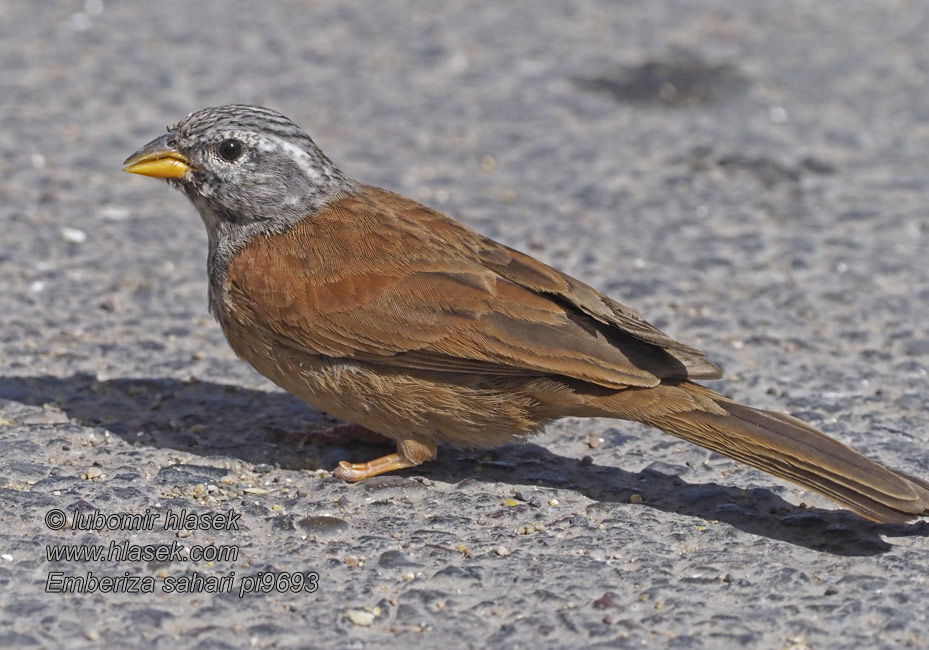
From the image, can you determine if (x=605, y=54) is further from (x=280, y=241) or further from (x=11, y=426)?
(x=11, y=426)

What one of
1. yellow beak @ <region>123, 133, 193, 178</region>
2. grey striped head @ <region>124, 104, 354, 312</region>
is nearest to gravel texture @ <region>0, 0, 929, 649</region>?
grey striped head @ <region>124, 104, 354, 312</region>

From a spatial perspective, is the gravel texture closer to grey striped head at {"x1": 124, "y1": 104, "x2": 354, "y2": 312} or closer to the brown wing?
the brown wing

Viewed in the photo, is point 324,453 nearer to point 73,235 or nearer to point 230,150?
point 230,150

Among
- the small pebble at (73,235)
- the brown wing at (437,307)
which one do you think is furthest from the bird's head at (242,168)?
the small pebble at (73,235)

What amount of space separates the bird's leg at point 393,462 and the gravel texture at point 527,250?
8cm

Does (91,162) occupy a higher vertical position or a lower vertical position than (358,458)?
higher

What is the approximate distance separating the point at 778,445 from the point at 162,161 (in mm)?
2805

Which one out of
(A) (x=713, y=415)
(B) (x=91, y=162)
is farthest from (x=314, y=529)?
(B) (x=91, y=162)

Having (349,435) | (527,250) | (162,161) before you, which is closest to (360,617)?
(349,435)

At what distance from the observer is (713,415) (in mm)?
4750

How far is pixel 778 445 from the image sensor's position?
4621 millimetres

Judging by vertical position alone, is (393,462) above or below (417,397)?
below

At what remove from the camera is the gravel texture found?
423 cm

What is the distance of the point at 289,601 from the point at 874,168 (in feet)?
18.2
